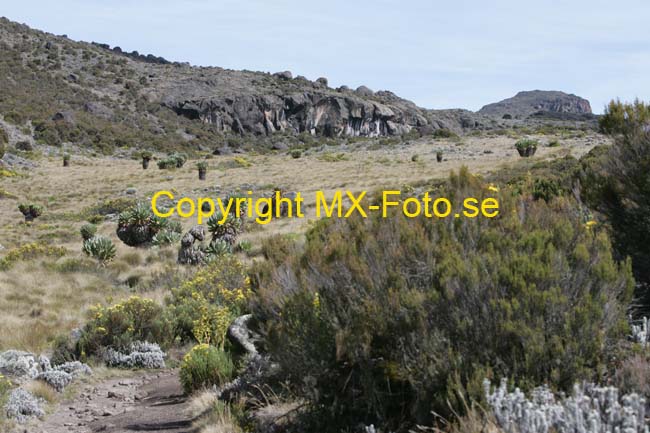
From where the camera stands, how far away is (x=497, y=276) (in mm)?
4121

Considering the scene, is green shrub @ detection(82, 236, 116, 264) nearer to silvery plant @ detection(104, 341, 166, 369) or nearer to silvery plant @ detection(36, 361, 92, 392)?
silvery plant @ detection(104, 341, 166, 369)

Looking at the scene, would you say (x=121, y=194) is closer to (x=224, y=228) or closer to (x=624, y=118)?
(x=224, y=228)

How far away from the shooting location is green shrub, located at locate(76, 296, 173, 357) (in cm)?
944

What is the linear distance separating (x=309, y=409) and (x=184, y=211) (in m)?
21.8

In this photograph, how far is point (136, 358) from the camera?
364 inches

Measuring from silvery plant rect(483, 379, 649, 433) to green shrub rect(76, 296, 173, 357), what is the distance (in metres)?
7.09

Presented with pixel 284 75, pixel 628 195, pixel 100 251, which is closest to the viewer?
pixel 628 195

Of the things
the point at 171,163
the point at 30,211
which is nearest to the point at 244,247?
the point at 30,211

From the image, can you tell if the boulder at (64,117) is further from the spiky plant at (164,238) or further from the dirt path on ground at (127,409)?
the dirt path on ground at (127,409)

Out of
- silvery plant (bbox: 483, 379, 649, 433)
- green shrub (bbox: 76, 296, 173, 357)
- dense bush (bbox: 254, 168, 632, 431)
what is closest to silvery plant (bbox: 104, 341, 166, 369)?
green shrub (bbox: 76, 296, 173, 357)

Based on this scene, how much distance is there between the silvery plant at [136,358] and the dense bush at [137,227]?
992 cm

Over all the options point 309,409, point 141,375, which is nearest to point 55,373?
point 141,375

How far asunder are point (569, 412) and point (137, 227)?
16976mm

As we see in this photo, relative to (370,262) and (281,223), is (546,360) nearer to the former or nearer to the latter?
(370,262)
